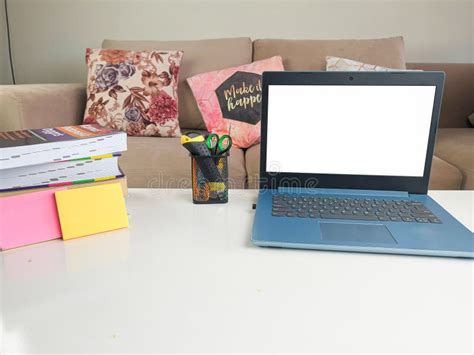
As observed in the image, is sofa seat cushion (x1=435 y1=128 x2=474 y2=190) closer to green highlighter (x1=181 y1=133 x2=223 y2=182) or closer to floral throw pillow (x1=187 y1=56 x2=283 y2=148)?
floral throw pillow (x1=187 y1=56 x2=283 y2=148)

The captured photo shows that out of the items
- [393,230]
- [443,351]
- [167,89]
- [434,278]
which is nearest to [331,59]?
[167,89]

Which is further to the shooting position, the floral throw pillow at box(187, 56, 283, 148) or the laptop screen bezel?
the floral throw pillow at box(187, 56, 283, 148)

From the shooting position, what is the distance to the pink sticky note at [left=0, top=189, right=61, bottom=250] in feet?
1.81

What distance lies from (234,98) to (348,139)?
93 centimetres

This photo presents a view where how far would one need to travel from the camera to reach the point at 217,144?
0.72 meters

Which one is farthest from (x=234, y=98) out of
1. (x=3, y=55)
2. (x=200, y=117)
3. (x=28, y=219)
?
(x=3, y=55)

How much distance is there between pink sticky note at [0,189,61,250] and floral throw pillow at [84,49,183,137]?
42.9 inches

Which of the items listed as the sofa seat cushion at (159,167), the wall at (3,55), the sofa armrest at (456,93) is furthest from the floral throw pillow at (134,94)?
the sofa armrest at (456,93)

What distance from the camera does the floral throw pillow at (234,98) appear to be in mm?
1605

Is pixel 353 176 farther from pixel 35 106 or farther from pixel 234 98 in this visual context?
pixel 35 106

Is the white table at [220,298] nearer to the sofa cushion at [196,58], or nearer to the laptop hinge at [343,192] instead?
the laptop hinge at [343,192]

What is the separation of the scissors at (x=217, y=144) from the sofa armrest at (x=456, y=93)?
1.62 m

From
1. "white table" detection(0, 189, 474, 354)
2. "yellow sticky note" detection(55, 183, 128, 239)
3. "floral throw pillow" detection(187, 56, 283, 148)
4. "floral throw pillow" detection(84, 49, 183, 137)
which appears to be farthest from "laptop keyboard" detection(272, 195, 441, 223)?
"floral throw pillow" detection(84, 49, 183, 137)

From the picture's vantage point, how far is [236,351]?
36 cm
